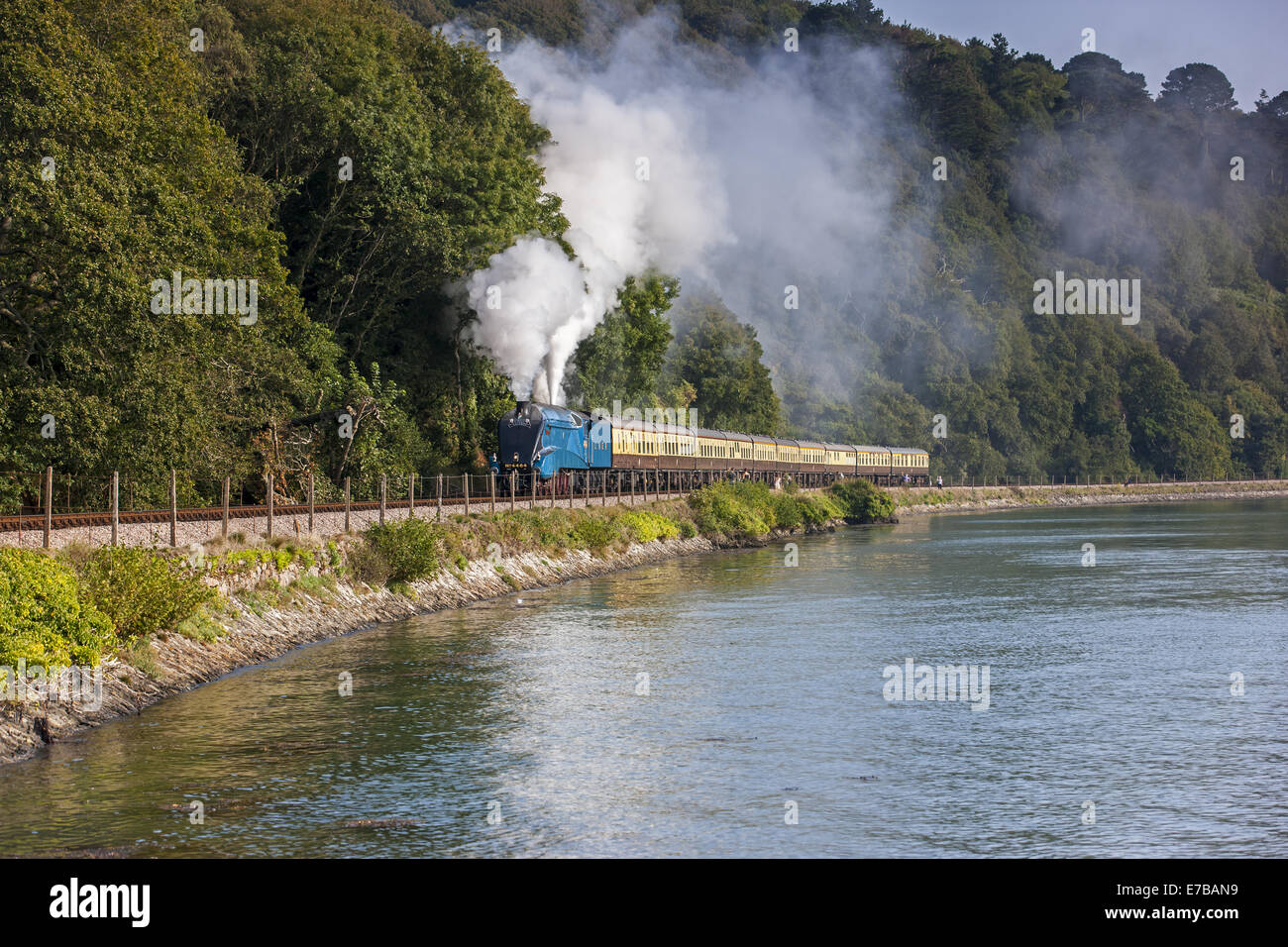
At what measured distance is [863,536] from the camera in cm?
6894

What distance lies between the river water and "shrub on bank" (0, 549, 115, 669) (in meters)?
1.20

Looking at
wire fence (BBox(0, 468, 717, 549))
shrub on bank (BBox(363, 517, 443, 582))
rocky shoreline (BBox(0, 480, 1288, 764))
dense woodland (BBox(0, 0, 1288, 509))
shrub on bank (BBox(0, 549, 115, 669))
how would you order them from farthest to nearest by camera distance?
shrub on bank (BBox(363, 517, 443, 582)) < dense woodland (BBox(0, 0, 1288, 509)) < wire fence (BBox(0, 468, 717, 549)) < rocky shoreline (BBox(0, 480, 1288, 764)) < shrub on bank (BBox(0, 549, 115, 669))

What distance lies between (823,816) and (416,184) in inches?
1575

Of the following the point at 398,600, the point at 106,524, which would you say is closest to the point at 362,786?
the point at 106,524

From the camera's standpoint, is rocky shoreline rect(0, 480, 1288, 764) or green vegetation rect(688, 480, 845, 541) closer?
rocky shoreline rect(0, 480, 1288, 764)

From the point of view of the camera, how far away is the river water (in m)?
13.8

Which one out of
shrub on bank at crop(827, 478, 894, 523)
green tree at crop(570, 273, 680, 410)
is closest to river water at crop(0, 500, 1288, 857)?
green tree at crop(570, 273, 680, 410)

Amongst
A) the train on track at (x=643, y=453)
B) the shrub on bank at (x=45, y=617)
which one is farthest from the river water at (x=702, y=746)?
the train on track at (x=643, y=453)

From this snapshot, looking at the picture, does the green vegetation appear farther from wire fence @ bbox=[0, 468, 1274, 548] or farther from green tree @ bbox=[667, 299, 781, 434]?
green tree @ bbox=[667, 299, 781, 434]

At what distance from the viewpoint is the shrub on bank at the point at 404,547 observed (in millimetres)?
31781

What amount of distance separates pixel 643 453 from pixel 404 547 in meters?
30.0

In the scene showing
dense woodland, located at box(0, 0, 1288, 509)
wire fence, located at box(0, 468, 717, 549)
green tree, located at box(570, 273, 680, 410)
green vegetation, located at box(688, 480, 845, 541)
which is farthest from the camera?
green tree, located at box(570, 273, 680, 410)

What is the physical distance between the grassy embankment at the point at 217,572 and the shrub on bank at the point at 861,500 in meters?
32.8

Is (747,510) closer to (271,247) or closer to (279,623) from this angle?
(271,247)
